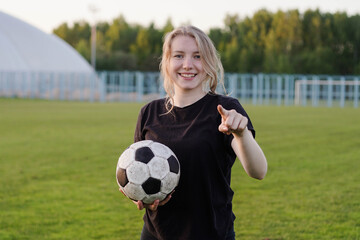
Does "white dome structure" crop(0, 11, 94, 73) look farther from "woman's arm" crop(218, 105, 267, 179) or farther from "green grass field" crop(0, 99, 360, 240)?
"woman's arm" crop(218, 105, 267, 179)

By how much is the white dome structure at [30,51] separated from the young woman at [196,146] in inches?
1781

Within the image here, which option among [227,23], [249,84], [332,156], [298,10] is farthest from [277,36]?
[332,156]

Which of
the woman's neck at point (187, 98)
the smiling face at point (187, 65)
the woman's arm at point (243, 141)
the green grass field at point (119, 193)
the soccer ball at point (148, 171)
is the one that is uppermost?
the smiling face at point (187, 65)

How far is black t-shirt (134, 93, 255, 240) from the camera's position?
2908mm

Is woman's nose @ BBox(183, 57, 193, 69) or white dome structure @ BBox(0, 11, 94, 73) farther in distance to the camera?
white dome structure @ BBox(0, 11, 94, 73)

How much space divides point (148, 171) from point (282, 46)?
61369mm

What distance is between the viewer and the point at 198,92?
3.07m

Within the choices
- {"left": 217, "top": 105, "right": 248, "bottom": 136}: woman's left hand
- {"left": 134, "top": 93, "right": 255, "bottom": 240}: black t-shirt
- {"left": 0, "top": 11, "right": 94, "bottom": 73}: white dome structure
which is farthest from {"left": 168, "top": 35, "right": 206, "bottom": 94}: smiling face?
{"left": 0, "top": 11, "right": 94, "bottom": 73}: white dome structure

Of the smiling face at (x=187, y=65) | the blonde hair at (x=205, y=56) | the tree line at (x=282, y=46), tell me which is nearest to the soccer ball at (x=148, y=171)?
the blonde hair at (x=205, y=56)

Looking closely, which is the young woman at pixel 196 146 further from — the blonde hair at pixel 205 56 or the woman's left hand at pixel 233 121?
the woman's left hand at pixel 233 121

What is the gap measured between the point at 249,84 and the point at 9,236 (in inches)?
1647

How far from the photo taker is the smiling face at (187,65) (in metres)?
3.02

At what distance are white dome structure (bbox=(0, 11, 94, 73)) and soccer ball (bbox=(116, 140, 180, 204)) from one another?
45.1 meters

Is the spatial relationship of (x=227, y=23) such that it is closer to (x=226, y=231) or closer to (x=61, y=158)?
(x=61, y=158)
